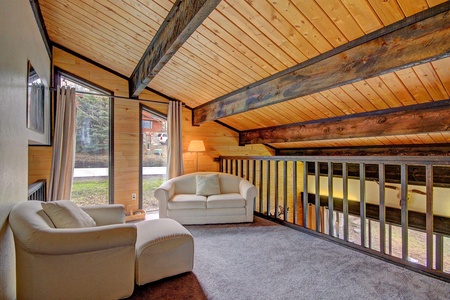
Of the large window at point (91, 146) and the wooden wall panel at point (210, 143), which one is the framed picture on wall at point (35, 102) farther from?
the wooden wall panel at point (210, 143)

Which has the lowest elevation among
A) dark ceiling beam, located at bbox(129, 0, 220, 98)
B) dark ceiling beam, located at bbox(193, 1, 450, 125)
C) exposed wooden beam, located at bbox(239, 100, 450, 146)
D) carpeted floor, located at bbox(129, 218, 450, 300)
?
carpeted floor, located at bbox(129, 218, 450, 300)

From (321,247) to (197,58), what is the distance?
9.29 feet

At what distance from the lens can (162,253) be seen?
6.64 ft

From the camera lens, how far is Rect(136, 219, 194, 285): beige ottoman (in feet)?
6.39

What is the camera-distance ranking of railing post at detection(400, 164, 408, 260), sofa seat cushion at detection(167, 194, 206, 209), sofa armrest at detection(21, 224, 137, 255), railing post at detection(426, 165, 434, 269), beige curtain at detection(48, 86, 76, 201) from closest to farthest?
sofa armrest at detection(21, 224, 137, 255) → railing post at detection(426, 165, 434, 269) → railing post at detection(400, 164, 408, 260) → sofa seat cushion at detection(167, 194, 206, 209) → beige curtain at detection(48, 86, 76, 201)

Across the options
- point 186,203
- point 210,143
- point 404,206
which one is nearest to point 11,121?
point 186,203

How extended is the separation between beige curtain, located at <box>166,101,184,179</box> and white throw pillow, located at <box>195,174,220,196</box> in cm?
67

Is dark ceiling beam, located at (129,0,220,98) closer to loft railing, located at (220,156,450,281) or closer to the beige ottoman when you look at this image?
the beige ottoman

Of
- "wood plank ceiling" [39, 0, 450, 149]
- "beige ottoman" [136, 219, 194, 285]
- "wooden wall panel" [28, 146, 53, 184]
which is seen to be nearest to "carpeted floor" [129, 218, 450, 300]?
"beige ottoman" [136, 219, 194, 285]

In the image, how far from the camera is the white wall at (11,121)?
1574mm

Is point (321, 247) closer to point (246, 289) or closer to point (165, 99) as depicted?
point (246, 289)

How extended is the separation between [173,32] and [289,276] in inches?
99.2

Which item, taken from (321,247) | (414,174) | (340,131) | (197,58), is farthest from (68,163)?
(414,174)

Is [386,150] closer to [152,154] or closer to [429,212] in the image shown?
[429,212]
